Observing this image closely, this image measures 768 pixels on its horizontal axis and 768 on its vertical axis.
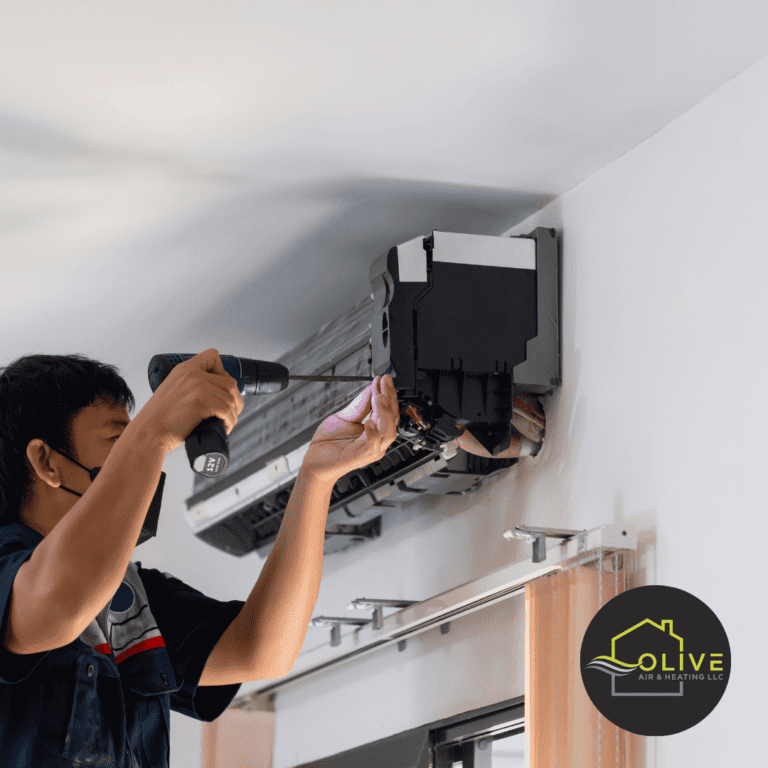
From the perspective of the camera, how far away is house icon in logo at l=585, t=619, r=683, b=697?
1.63m

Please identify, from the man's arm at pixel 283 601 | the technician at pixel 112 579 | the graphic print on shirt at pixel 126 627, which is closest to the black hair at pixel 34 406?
the technician at pixel 112 579

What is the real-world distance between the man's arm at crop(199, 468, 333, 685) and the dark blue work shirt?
0.03 m

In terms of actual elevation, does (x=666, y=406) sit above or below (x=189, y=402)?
above

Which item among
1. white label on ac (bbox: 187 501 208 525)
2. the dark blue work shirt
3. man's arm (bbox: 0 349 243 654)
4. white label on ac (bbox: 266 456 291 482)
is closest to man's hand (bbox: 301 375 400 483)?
the dark blue work shirt

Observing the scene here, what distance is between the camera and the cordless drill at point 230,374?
4.18 ft

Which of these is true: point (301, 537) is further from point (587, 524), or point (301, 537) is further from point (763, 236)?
point (763, 236)

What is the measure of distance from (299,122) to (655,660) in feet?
3.65

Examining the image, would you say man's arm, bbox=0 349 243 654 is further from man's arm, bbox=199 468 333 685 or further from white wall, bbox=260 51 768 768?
white wall, bbox=260 51 768 768

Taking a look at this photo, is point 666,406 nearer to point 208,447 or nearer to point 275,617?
point 275,617

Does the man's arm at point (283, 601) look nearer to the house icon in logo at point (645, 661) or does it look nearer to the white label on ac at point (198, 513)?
the house icon in logo at point (645, 661)

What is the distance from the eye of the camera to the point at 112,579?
1174 millimetres

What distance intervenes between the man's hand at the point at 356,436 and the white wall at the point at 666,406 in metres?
0.40

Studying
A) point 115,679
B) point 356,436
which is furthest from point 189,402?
point 356,436

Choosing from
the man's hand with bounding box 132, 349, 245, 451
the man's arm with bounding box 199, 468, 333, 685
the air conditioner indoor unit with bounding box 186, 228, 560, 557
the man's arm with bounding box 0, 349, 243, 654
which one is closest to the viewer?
the man's arm with bounding box 0, 349, 243, 654
